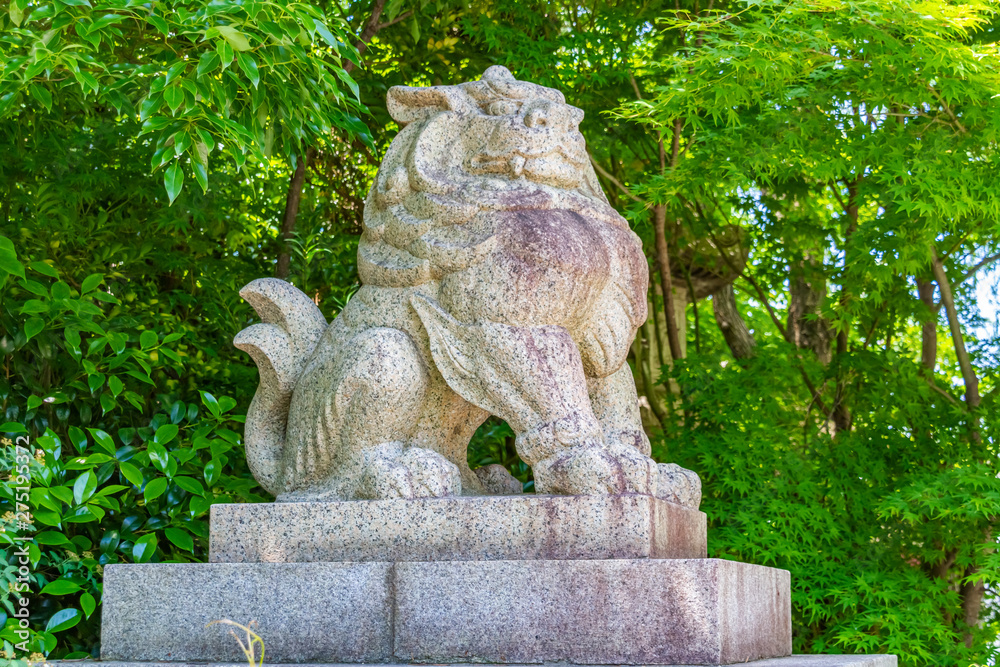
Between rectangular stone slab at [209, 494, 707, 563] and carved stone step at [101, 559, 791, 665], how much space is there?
100 mm

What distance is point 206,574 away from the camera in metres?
2.76

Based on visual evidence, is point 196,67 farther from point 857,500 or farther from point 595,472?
point 857,500

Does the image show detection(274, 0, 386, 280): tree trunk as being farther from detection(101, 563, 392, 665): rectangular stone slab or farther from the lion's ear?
detection(101, 563, 392, 665): rectangular stone slab

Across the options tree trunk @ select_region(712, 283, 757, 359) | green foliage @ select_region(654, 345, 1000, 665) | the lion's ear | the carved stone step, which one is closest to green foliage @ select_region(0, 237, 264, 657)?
the carved stone step

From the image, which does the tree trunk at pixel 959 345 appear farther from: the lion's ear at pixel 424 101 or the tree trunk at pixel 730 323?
the lion's ear at pixel 424 101

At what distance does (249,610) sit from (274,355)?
0.80 meters

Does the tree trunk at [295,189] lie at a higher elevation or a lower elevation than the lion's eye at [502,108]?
higher

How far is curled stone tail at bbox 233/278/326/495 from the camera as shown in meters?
3.15

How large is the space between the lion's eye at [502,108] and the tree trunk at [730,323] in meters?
3.94

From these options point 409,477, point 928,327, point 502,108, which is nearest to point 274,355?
point 409,477

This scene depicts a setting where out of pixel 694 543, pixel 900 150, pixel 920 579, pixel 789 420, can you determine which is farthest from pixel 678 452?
pixel 694 543

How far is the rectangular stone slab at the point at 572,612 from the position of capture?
7.80 ft

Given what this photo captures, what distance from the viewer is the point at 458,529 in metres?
2.65

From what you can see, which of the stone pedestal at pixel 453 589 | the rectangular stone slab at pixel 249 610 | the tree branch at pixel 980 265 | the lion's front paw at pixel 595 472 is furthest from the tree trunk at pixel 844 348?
the rectangular stone slab at pixel 249 610
